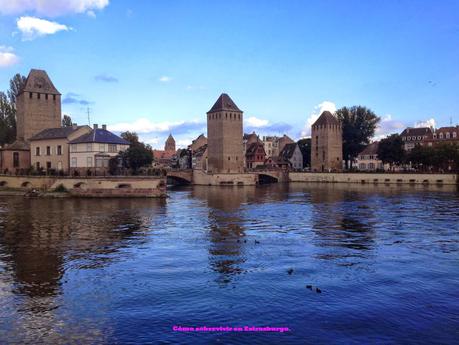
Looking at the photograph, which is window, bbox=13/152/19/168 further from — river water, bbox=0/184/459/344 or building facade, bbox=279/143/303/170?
building facade, bbox=279/143/303/170

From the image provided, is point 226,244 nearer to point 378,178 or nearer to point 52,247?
point 52,247

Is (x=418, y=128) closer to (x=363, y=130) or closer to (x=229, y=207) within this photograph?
(x=363, y=130)

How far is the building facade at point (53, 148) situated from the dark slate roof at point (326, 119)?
5228cm

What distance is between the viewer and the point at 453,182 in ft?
238

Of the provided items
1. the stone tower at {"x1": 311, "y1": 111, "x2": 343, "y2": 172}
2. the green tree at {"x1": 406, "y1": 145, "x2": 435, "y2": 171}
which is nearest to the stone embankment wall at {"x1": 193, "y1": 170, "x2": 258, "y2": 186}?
the stone tower at {"x1": 311, "y1": 111, "x2": 343, "y2": 172}

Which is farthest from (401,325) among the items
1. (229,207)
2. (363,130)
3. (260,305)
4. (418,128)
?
(418,128)

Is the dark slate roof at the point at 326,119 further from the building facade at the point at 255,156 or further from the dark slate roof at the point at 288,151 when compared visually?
the dark slate roof at the point at 288,151

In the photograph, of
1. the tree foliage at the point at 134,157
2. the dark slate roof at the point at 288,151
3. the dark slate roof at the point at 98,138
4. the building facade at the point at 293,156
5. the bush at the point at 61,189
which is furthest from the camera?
the dark slate roof at the point at 288,151

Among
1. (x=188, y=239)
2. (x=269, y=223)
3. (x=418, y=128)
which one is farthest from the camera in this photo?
(x=418, y=128)

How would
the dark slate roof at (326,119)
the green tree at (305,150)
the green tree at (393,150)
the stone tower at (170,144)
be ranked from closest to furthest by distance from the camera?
1. the green tree at (393,150)
2. the dark slate roof at (326,119)
3. the green tree at (305,150)
4. the stone tower at (170,144)

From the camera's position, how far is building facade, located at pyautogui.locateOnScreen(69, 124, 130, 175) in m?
51.9

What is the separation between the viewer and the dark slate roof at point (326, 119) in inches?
3664

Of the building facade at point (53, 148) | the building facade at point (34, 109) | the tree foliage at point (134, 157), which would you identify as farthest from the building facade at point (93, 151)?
the building facade at point (34, 109)

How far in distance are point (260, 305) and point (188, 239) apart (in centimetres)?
1038
